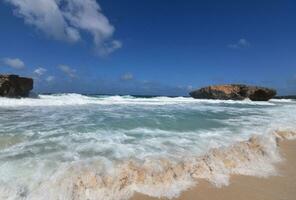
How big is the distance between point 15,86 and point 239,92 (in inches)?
1099

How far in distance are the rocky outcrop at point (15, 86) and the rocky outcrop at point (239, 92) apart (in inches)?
974

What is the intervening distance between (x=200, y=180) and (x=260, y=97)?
35.3m

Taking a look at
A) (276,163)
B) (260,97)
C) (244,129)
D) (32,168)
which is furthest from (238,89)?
(32,168)

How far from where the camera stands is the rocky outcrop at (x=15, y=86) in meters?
19.8

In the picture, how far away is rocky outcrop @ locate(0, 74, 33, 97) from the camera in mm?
19763

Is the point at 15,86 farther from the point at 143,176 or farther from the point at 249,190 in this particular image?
the point at 249,190

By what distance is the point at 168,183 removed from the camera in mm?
3795

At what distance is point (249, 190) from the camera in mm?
3684

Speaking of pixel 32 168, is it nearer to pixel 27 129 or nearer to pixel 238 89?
pixel 27 129

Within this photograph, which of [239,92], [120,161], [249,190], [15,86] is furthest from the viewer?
[239,92]

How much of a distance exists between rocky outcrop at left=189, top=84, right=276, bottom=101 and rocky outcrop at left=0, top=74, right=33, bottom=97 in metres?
24.7

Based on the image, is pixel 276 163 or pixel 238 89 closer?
pixel 276 163

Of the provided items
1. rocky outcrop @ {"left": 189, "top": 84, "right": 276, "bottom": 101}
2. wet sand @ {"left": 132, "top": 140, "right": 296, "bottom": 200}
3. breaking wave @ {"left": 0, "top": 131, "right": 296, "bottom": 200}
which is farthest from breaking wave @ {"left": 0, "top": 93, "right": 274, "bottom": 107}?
wet sand @ {"left": 132, "top": 140, "right": 296, "bottom": 200}

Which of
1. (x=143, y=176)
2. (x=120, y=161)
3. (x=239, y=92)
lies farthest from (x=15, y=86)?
(x=239, y=92)
